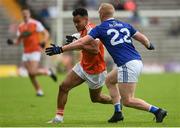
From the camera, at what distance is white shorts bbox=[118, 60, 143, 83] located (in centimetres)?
1328

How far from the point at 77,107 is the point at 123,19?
21.4 meters

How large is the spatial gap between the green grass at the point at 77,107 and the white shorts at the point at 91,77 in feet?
2.31

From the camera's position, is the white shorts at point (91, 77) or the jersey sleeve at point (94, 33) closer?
the jersey sleeve at point (94, 33)

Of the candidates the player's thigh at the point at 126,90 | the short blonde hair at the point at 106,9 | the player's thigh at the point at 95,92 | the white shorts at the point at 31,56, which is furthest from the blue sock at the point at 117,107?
the white shorts at the point at 31,56

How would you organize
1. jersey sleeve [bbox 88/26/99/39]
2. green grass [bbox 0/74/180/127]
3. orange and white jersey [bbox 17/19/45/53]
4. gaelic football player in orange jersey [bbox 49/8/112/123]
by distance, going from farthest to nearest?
orange and white jersey [bbox 17/19/45/53], green grass [bbox 0/74/180/127], gaelic football player in orange jersey [bbox 49/8/112/123], jersey sleeve [bbox 88/26/99/39]

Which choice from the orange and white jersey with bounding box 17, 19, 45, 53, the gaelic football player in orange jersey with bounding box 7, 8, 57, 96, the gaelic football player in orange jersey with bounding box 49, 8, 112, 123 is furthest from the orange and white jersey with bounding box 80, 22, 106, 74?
the orange and white jersey with bounding box 17, 19, 45, 53

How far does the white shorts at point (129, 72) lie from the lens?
523 inches

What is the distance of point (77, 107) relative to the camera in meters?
18.0

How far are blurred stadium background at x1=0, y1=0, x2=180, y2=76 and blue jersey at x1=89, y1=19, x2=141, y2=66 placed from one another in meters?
22.6

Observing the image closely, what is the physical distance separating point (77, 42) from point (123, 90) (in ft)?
3.90

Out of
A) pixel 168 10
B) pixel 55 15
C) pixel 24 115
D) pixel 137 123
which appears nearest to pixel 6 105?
pixel 24 115

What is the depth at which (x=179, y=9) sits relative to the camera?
39938 millimetres

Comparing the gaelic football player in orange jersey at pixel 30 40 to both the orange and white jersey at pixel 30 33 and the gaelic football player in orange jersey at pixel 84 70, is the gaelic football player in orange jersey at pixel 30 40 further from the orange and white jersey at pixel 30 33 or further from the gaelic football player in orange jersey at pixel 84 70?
the gaelic football player in orange jersey at pixel 84 70

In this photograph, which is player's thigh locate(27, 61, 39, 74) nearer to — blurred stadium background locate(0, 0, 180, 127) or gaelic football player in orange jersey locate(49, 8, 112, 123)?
blurred stadium background locate(0, 0, 180, 127)
